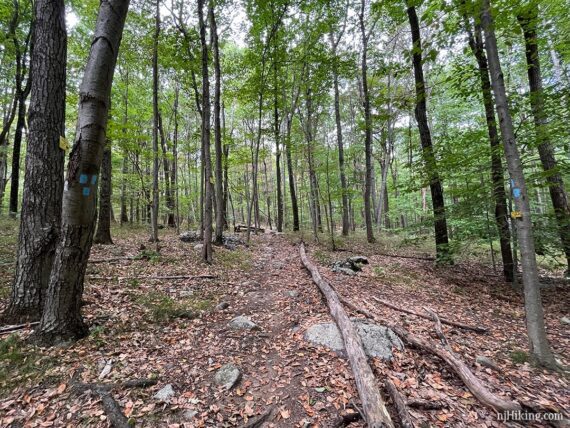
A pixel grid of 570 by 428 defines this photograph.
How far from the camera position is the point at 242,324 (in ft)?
14.1

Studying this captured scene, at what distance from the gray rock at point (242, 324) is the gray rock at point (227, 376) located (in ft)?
3.28

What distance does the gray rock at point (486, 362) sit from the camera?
10.7ft

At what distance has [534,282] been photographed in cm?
338

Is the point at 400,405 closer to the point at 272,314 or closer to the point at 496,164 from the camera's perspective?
the point at 272,314

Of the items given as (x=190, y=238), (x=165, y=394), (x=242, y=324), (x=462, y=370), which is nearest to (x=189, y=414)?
(x=165, y=394)

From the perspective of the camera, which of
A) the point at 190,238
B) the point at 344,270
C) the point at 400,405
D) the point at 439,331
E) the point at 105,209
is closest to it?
the point at 400,405

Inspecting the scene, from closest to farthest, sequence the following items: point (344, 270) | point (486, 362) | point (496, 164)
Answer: point (486, 362), point (496, 164), point (344, 270)

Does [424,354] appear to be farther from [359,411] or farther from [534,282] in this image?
[534,282]

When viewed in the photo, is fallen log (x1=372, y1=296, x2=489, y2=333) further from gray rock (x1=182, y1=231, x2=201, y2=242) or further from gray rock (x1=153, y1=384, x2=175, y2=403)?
gray rock (x1=182, y1=231, x2=201, y2=242)

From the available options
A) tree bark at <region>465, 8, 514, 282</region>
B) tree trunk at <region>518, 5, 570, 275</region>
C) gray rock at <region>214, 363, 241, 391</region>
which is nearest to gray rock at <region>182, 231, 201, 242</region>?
gray rock at <region>214, 363, 241, 391</region>

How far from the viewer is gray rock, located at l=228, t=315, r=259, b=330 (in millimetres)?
4246

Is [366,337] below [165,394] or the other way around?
the other way around

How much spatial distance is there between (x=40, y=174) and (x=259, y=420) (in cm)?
431

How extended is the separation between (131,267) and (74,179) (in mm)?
4335
